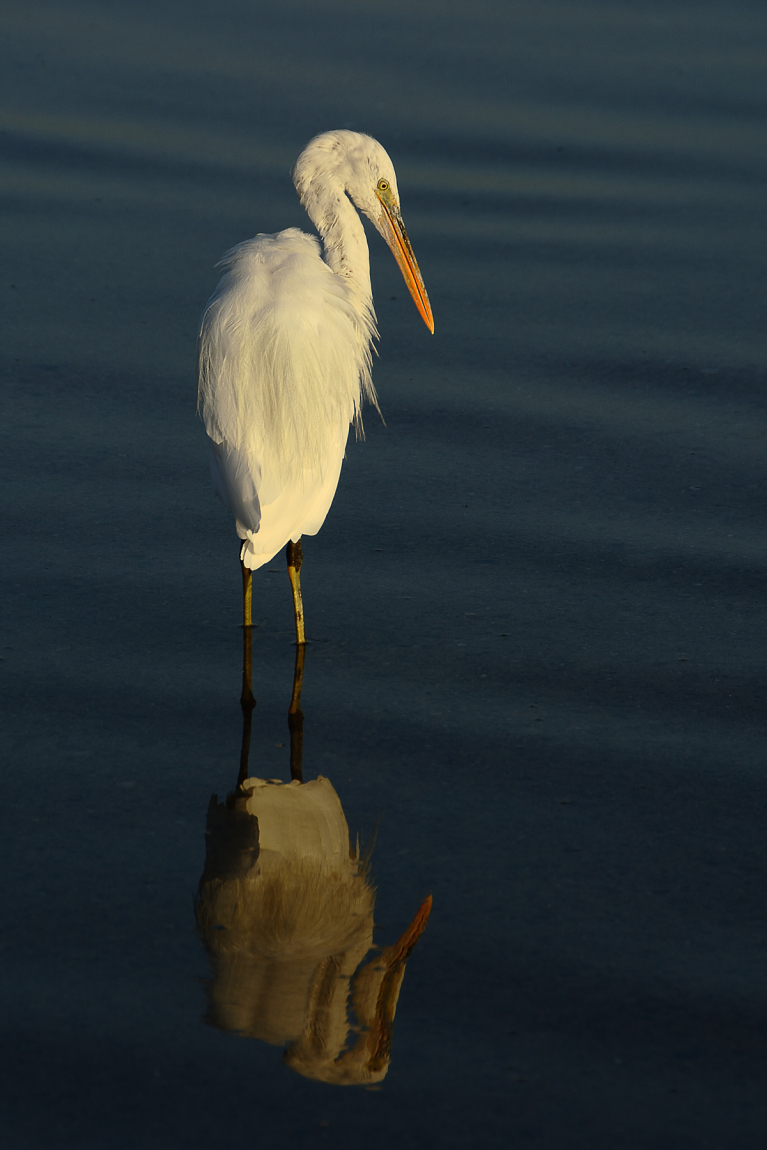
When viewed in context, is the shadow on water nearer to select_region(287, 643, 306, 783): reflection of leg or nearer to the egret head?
select_region(287, 643, 306, 783): reflection of leg

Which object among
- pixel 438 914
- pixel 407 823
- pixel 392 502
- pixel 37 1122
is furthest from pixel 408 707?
pixel 37 1122

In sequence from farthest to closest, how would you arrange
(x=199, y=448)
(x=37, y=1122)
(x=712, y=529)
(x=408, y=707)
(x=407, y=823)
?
(x=199, y=448), (x=712, y=529), (x=408, y=707), (x=407, y=823), (x=37, y=1122)

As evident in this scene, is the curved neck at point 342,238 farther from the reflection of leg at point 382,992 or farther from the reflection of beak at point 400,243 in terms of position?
the reflection of leg at point 382,992

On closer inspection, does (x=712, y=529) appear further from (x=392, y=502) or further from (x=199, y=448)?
(x=199, y=448)

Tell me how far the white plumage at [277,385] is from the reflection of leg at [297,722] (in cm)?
40

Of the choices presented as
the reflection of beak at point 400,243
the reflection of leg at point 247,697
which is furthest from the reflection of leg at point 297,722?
the reflection of beak at point 400,243

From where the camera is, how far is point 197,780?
397 cm

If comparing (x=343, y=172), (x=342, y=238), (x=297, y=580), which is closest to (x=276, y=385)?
(x=297, y=580)

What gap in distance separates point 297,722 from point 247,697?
0.69 feet

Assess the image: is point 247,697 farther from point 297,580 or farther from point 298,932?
point 298,932

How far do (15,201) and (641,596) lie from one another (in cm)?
497

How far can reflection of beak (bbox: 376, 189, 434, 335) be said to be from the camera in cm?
527

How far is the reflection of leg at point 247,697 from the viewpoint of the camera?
13.4 ft

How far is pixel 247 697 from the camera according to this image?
4355 millimetres
